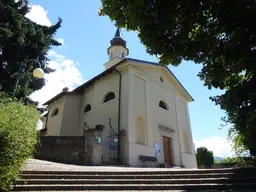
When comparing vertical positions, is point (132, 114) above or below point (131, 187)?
above

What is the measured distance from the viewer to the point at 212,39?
15.4 feet

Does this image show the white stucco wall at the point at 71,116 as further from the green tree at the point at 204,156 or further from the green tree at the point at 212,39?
the green tree at the point at 212,39

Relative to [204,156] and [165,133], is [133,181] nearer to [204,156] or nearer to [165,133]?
[165,133]

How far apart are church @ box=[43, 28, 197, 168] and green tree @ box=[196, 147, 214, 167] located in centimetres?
274

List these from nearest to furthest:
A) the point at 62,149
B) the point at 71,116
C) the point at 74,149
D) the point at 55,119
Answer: the point at 74,149 → the point at 62,149 → the point at 71,116 → the point at 55,119

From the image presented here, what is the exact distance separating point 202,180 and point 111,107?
982 centimetres

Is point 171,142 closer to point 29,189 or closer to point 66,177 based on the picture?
point 66,177

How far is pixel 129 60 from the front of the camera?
48.7 feet

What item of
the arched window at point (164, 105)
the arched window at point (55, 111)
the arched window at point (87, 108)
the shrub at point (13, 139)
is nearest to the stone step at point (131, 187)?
the shrub at point (13, 139)

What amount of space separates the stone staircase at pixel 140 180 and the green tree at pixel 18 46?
8.28 metres

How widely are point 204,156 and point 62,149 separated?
585 inches

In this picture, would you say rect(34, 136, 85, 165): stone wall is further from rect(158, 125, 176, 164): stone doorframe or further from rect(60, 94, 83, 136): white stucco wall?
rect(158, 125, 176, 164): stone doorframe

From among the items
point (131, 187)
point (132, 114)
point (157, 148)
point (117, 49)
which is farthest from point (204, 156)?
point (131, 187)

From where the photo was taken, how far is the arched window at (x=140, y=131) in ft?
46.1
